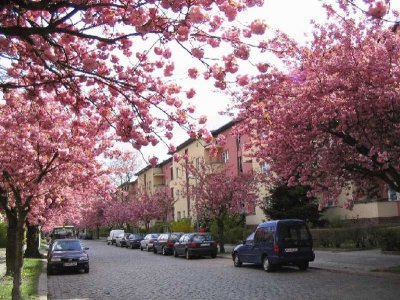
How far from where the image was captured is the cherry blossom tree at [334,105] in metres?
13.7

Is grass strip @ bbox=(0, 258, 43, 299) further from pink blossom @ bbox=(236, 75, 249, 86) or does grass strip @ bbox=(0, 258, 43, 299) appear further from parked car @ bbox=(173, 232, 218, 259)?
parked car @ bbox=(173, 232, 218, 259)

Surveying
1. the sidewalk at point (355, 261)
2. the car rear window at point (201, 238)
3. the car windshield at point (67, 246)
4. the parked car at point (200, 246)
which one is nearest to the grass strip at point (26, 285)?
the car windshield at point (67, 246)

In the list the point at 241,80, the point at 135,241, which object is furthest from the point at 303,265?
the point at 135,241

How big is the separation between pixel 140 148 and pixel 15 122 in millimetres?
4231

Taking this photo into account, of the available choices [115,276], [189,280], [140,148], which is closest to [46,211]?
[115,276]

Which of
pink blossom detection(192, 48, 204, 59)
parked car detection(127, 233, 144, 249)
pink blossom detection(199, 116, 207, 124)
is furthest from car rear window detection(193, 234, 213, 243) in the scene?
pink blossom detection(192, 48, 204, 59)

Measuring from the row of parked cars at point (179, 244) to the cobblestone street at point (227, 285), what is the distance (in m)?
7.96

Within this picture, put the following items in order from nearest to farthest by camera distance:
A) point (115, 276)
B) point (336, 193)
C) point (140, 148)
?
point (140, 148) < point (336, 193) < point (115, 276)

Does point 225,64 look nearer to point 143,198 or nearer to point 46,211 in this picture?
point 46,211

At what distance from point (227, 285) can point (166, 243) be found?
20.1 metres

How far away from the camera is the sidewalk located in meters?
18.1

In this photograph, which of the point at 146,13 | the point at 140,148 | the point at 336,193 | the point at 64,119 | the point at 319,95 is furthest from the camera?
the point at 336,193

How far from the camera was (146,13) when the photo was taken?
6.42 meters

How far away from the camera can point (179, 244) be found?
1238 inches
